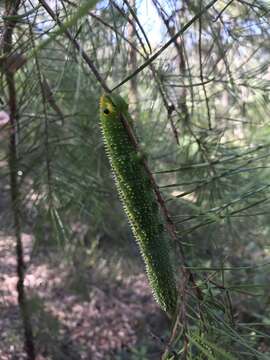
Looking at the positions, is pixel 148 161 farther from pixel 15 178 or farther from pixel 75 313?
pixel 75 313

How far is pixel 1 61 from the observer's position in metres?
1.36

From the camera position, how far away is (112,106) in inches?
35.4

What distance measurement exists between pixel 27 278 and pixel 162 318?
1.29m

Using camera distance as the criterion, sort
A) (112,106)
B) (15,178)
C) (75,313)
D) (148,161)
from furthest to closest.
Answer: (75,313) → (15,178) → (148,161) → (112,106)

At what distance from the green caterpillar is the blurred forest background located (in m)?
0.04

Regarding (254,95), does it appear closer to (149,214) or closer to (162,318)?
(149,214)

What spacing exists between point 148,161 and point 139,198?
111 cm

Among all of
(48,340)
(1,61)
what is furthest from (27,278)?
(1,61)

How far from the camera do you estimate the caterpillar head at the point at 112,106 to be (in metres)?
0.90

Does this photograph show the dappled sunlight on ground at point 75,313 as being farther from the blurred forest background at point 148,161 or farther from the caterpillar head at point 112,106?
the caterpillar head at point 112,106

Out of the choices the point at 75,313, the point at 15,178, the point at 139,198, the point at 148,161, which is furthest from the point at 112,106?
the point at 75,313

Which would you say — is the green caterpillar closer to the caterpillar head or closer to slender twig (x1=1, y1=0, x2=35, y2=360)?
the caterpillar head

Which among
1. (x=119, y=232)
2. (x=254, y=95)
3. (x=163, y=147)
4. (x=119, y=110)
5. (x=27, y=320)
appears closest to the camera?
(x=119, y=110)

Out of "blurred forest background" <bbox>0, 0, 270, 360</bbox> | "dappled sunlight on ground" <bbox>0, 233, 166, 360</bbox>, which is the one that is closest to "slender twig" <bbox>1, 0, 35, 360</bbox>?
"blurred forest background" <bbox>0, 0, 270, 360</bbox>
